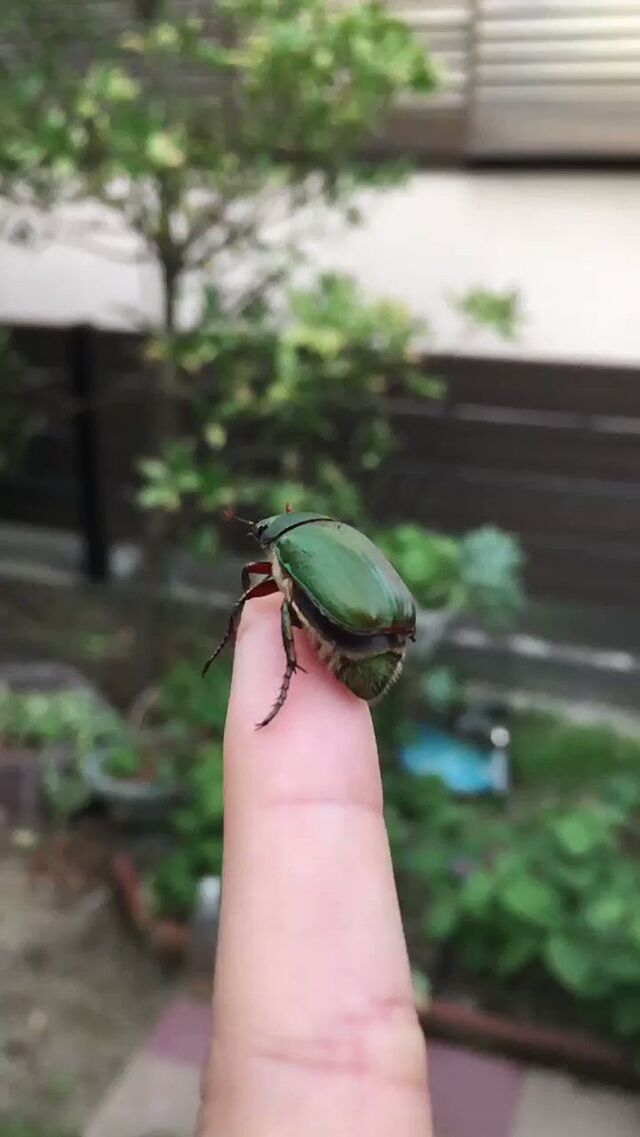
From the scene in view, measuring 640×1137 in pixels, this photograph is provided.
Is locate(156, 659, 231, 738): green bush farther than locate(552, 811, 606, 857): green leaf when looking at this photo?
Yes

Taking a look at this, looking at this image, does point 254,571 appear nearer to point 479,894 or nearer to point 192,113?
point 479,894

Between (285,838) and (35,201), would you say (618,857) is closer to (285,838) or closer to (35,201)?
(285,838)

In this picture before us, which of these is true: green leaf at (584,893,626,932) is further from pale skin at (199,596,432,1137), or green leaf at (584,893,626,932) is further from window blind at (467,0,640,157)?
window blind at (467,0,640,157)

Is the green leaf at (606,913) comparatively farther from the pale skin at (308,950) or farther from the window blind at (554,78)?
the window blind at (554,78)

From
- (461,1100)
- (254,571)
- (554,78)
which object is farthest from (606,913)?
(554,78)

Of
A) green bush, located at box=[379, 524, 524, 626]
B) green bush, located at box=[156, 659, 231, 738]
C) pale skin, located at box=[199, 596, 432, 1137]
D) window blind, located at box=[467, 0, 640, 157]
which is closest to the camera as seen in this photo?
pale skin, located at box=[199, 596, 432, 1137]

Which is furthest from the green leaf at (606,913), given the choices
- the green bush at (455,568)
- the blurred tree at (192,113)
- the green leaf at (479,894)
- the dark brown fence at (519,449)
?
the dark brown fence at (519,449)

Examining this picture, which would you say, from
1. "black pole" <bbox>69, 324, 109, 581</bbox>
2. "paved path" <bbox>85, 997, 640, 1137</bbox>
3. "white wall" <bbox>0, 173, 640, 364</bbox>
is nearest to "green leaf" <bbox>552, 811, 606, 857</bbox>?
"paved path" <bbox>85, 997, 640, 1137</bbox>
